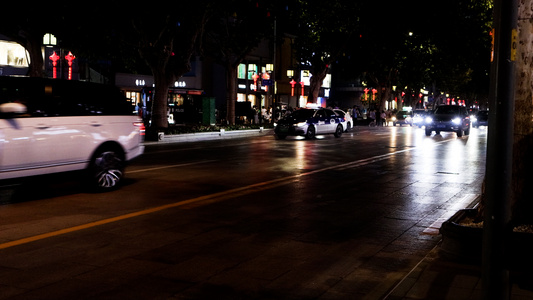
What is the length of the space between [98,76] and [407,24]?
22.6 m

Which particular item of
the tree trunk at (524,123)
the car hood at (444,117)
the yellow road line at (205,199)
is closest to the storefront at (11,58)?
the car hood at (444,117)

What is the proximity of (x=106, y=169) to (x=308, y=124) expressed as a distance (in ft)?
62.4

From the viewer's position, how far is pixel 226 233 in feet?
26.4

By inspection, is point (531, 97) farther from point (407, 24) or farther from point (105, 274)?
point (407, 24)

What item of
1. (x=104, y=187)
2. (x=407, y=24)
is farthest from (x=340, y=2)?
(x=104, y=187)

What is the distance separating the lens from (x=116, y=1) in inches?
1011

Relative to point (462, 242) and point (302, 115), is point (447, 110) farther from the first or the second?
point (462, 242)

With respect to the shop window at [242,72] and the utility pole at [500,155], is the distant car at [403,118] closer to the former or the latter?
the shop window at [242,72]

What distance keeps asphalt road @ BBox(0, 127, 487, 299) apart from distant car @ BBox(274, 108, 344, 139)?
1408 centimetres

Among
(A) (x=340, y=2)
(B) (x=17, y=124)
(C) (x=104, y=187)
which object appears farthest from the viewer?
(A) (x=340, y=2)

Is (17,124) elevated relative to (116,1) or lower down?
lower down

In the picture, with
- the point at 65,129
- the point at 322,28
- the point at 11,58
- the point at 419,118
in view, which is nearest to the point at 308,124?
the point at 322,28

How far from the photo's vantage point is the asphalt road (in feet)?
19.2

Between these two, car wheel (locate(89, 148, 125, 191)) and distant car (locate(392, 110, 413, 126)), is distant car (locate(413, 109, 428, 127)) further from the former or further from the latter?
car wheel (locate(89, 148, 125, 191))
